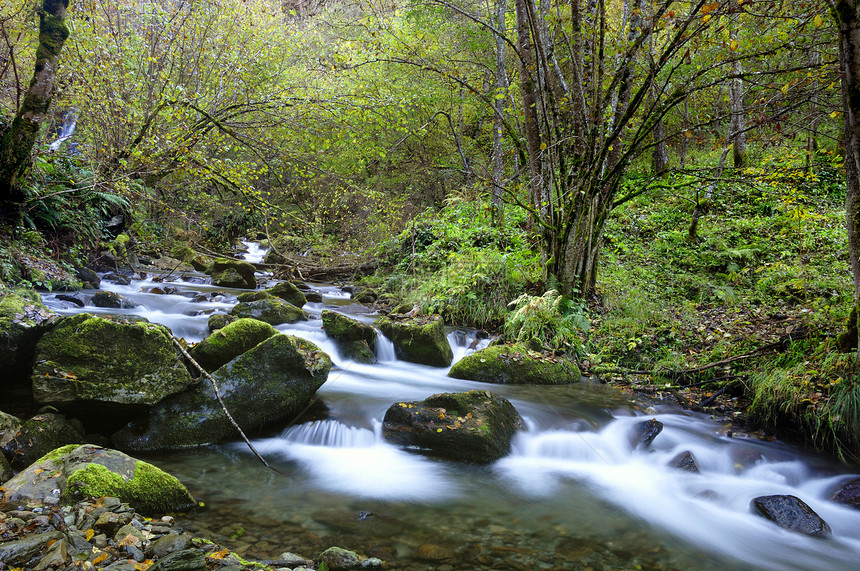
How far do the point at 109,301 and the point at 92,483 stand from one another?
22.7 ft

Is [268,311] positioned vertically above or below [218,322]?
above

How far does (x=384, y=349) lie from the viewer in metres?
8.20

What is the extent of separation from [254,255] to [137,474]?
1734cm

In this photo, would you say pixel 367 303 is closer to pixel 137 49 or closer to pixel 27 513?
pixel 137 49

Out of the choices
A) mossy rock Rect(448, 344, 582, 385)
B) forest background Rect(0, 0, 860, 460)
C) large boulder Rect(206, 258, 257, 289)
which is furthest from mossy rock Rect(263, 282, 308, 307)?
mossy rock Rect(448, 344, 582, 385)

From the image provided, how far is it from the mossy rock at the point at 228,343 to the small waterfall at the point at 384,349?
2622 mm

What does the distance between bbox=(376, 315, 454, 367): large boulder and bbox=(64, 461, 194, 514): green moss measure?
473 centimetres

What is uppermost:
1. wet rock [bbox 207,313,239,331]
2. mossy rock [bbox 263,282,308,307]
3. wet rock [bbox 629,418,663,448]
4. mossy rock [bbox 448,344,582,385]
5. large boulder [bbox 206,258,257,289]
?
large boulder [bbox 206,258,257,289]

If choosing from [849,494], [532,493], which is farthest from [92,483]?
[849,494]

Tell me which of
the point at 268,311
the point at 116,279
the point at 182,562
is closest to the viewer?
the point at 182,562

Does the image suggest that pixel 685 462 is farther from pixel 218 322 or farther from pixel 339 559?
pixel 218 322

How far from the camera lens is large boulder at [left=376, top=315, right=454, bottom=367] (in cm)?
787

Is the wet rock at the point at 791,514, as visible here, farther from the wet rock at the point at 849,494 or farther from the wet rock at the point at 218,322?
the wet rock at the point at 218,322

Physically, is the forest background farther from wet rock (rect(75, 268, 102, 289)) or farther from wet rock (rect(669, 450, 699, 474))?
wet rock (rect(669, 450, 699, 474))
